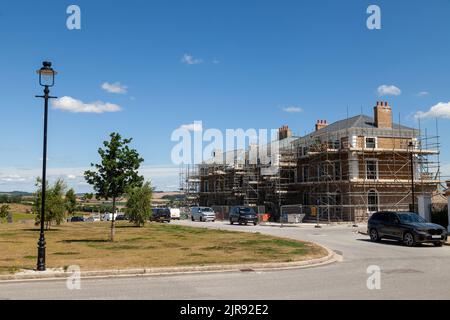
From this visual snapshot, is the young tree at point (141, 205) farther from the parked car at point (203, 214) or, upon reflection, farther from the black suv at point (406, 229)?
the black suv at point (406, 229)

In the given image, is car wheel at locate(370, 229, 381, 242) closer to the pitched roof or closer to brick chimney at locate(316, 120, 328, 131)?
the pitched roof

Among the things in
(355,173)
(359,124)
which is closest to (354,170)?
(355,173)

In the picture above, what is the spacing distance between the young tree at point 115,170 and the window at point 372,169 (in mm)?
28008

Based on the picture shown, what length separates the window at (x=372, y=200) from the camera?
4588 cm

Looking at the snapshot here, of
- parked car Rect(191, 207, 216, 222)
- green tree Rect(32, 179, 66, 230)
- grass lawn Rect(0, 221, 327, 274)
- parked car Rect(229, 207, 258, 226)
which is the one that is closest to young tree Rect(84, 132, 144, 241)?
grass lawn Rect(0, 221, 327, 274)

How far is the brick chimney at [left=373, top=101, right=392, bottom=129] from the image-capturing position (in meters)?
48.8

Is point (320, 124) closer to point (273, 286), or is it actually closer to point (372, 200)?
point (372, 200)

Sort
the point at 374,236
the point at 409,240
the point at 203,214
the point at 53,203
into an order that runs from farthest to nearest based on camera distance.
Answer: the point at 203,214 → the point at 53,203 → the point at 374,236 → the point at 409,240

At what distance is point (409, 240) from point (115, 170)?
48.7 ft

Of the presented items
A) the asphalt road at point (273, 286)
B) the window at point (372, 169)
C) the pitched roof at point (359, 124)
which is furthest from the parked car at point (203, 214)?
the asphalt road at point (273, 286)

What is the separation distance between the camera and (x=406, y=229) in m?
22.5

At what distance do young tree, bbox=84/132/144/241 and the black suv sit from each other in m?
12.5

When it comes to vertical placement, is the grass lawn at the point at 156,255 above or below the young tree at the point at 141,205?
below

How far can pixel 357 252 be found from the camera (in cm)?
1986
